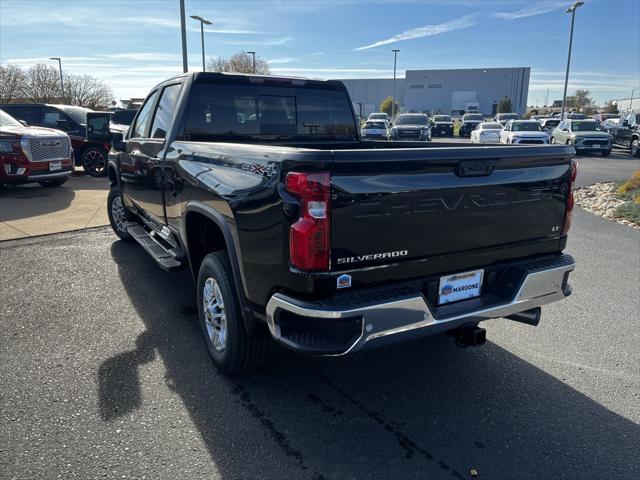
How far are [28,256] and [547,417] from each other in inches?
245

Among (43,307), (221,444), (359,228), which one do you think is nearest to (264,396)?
(221,444)

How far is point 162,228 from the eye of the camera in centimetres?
487

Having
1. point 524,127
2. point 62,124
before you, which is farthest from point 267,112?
point 524,127

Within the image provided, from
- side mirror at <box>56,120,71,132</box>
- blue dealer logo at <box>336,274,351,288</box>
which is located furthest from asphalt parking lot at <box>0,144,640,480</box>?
side mirror at <box>56,120,71,132</box>

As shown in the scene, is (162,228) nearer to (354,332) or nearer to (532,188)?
(354,332)

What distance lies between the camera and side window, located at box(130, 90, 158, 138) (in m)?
5.23

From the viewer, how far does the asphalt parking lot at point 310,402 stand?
263 centimetres

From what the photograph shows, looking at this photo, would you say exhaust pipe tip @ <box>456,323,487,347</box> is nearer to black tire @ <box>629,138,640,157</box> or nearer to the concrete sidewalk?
the concrete sidewalk

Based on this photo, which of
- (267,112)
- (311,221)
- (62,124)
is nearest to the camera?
(311,221)

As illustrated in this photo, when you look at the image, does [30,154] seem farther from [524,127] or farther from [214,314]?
[524,127]

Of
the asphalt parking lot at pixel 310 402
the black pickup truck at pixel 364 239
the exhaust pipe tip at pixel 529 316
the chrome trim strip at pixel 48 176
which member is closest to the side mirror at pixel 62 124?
the chrome trim strip at pixel 48 176

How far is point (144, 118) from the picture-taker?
5430 millimetres

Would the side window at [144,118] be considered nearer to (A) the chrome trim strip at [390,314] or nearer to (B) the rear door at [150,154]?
(B) the rear door at [150,154]

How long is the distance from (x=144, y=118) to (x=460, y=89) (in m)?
81.3
